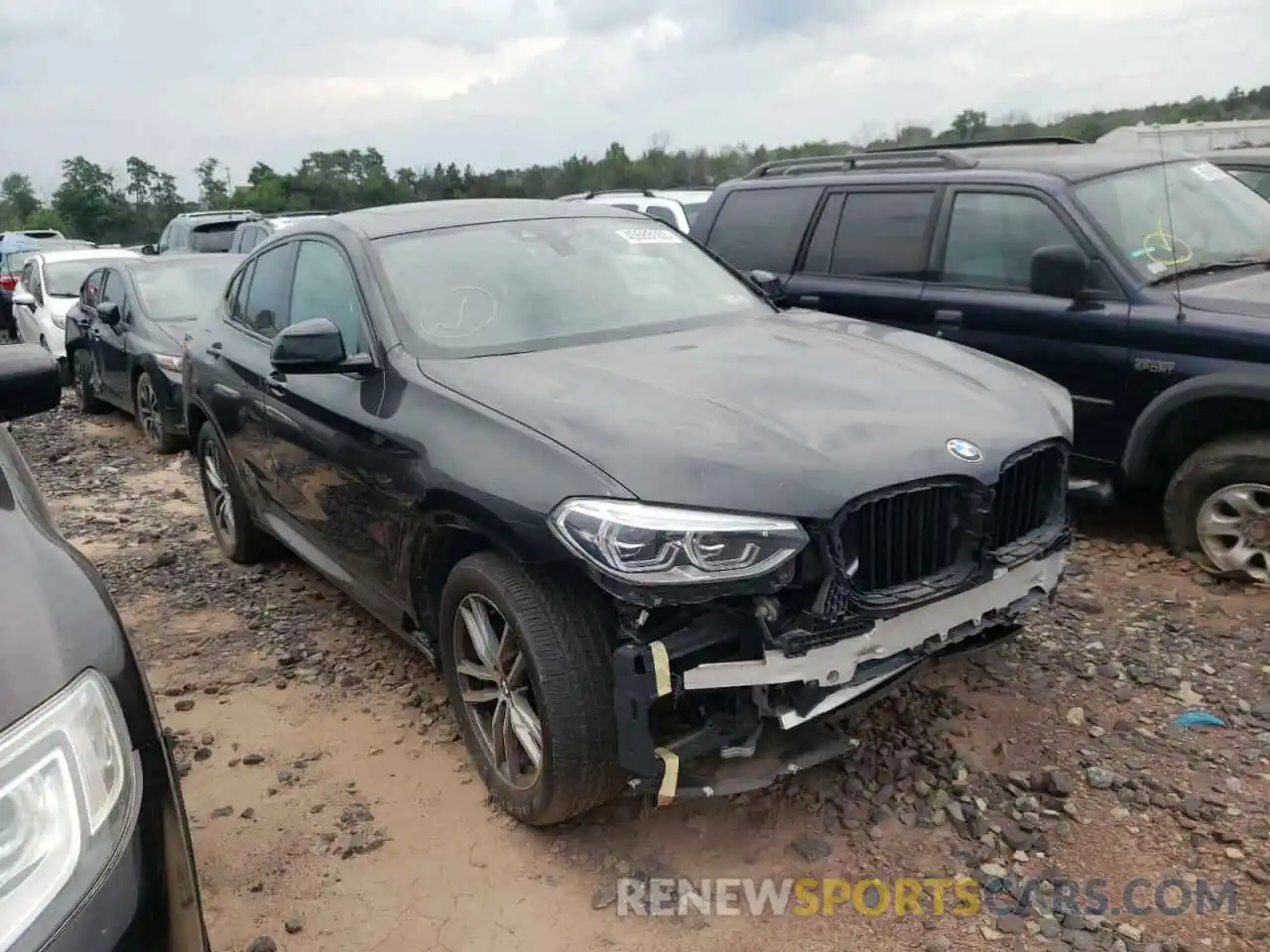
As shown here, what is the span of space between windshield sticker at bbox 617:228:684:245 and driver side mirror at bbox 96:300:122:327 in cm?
622

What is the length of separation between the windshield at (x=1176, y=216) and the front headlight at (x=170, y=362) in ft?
21.1

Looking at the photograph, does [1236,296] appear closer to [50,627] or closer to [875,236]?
[875,236]

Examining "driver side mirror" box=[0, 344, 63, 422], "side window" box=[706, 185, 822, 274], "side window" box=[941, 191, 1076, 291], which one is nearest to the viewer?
"driver side mirror" box=[0, 344, 63, 422]

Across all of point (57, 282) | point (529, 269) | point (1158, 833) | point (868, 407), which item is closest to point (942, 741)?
point (1158, 833)

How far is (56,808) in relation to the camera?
1523mm

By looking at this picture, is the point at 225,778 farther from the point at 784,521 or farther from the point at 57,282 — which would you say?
the point at 57,282

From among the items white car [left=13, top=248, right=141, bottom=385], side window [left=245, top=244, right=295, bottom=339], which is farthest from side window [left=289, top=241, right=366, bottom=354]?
white car [left=13, top=248, right=141, bottom=385]

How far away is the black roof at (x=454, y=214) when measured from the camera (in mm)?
3988

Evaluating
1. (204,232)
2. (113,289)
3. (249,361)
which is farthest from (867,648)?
(204,232)

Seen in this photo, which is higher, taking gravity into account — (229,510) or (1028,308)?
(1028,308)

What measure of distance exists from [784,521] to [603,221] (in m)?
2.22

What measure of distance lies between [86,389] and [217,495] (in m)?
5.86

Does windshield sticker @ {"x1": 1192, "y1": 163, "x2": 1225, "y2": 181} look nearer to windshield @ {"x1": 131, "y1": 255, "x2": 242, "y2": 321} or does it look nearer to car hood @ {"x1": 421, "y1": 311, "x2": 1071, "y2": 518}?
car hood @ {"x1": 421, "y1": 311, "x2": 1071, "y2": 518}

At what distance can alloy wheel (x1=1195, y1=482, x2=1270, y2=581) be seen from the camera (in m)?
4.32
